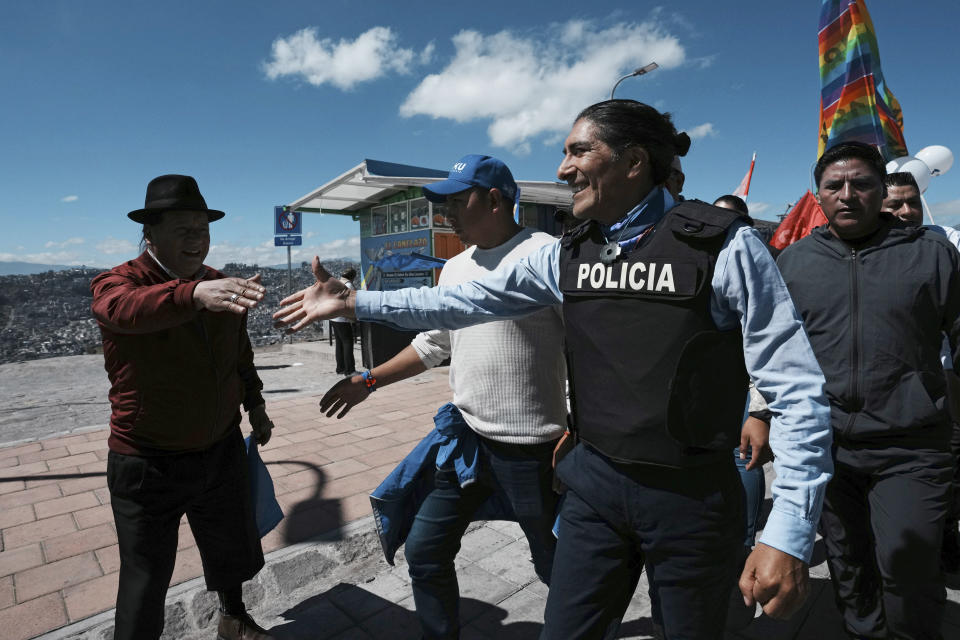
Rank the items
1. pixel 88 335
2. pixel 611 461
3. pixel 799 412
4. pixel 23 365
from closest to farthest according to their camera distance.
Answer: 1. pixel 799 412
2. pixel 611 461
3. pixel 23 365
4. pixel 88 335

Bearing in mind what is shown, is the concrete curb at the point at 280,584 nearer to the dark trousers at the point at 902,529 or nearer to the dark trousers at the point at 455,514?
the dark trousers at the point at 455,514

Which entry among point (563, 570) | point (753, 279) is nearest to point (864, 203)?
point (753, 279)

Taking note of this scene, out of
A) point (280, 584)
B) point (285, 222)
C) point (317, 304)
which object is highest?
point (285, 222)

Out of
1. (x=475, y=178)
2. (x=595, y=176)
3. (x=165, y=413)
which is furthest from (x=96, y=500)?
(x=595, y=176)

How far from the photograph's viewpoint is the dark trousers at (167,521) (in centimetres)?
209

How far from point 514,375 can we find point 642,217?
85 cm

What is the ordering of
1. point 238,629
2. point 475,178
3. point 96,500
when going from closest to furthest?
point 475,178, point 238,629, point 96,500

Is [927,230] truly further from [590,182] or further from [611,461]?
[611,461]

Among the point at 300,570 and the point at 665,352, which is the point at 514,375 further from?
the point at 300,570

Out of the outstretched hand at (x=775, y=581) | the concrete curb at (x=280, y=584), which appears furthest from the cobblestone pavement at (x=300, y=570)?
the outstretched hand at (x=775, y=581)

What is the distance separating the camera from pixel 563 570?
1643mm

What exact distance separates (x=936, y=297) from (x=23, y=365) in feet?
50.1

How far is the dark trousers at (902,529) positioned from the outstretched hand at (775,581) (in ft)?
3.78

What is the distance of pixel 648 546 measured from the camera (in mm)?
1505
